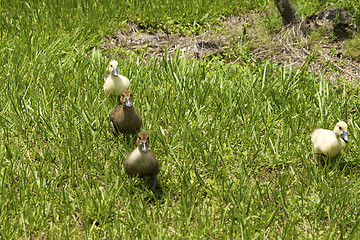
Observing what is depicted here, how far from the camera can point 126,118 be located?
4.42 m

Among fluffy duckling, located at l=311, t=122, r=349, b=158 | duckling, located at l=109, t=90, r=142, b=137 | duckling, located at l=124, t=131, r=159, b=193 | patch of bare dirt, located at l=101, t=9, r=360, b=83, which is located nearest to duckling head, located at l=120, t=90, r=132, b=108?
duckling, located at l=109, t=90, r=142, b=137

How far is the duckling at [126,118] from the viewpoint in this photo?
442 centimetres

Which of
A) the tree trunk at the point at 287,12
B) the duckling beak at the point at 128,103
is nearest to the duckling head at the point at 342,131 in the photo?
the duckling beak at the point at 128,103

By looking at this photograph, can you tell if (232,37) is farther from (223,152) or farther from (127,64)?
(223,152)

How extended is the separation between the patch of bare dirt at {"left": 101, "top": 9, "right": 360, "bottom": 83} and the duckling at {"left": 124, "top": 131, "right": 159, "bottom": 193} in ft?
7.49

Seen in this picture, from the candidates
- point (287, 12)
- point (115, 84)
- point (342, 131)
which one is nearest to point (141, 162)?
point (115, 84)

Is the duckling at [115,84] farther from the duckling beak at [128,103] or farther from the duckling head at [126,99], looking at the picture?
the duckling beak at [128,103]

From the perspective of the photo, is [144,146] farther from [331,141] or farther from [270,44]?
[270,44]

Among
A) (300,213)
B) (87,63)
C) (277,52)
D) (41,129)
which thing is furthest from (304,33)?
(41,129)

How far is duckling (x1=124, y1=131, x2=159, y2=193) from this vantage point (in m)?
3.80

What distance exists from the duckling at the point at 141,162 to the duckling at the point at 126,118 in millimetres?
564

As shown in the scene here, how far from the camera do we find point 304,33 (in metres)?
6.53

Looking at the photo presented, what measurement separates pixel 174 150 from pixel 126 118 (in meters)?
0.54

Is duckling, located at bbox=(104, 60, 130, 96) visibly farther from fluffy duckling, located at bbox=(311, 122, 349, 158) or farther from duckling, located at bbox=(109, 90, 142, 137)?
fluffy duckling, located at bbox=(311, 122, 349, 158)
